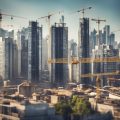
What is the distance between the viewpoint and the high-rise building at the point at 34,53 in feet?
44.5

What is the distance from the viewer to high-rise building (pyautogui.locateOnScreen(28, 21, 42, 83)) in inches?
535

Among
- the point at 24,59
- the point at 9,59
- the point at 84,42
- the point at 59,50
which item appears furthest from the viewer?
the point at 24,59

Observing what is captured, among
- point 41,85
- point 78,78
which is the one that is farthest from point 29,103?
point 78,78

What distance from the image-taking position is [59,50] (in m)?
13.8

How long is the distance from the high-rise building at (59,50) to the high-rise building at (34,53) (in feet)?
1.91

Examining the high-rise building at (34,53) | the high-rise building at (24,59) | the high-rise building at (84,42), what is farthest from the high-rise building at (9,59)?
the high-rise building at (84,42)

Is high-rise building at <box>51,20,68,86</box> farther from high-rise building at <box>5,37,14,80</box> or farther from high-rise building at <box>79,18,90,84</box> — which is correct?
high-rise building at <box>5,37,14,80</box>

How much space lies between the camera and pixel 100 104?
324 inches

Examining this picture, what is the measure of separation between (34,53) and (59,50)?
96 centimetres

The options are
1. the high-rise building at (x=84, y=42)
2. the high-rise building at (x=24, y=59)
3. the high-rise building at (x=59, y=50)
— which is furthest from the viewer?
the high-rise building at (x=24, y=59)

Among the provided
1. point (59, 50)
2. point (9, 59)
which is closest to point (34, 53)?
point (59, 50)

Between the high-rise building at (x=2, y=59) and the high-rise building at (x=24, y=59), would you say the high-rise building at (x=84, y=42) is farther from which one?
the high-rise building at (x=2, y=59)

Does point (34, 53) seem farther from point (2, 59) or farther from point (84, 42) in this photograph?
point (84, 42)

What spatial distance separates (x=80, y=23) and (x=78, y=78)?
6.95ft
